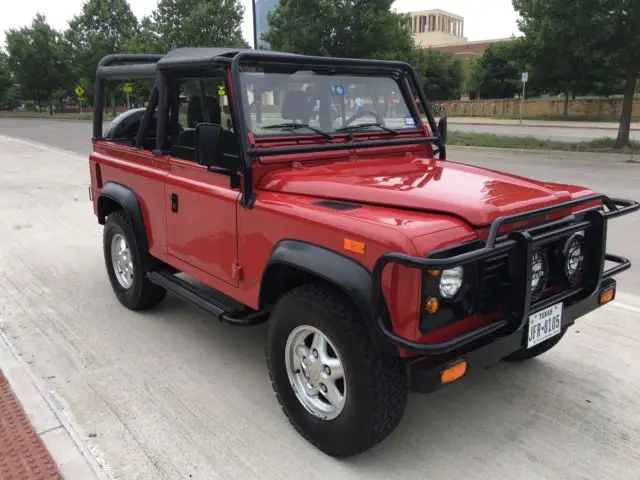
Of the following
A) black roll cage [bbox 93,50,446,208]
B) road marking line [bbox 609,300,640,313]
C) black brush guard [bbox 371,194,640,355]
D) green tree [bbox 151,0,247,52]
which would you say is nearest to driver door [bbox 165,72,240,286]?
black roll cage [bbox 93,50,446,208]

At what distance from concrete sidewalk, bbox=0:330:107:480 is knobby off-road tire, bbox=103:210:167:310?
118cm

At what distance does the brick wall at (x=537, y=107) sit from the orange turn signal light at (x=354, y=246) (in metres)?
39.7

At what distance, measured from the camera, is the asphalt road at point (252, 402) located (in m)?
2.90

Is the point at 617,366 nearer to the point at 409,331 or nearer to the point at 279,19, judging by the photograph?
the point at 409,331

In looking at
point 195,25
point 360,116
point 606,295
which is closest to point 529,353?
point 606,295

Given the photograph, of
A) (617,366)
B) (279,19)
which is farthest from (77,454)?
(279,19)

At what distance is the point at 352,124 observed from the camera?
3965 millimetres

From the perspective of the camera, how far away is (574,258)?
301 centimetres

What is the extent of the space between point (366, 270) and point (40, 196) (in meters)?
9.45

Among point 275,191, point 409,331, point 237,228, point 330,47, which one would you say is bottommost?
point 409,331

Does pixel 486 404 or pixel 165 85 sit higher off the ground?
pixel 165 85

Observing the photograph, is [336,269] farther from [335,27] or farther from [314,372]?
[335,27]

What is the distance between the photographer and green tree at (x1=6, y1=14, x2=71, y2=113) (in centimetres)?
4719

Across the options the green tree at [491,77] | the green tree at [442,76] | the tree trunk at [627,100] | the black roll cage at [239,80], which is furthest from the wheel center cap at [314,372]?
the green tree at [442,76]
